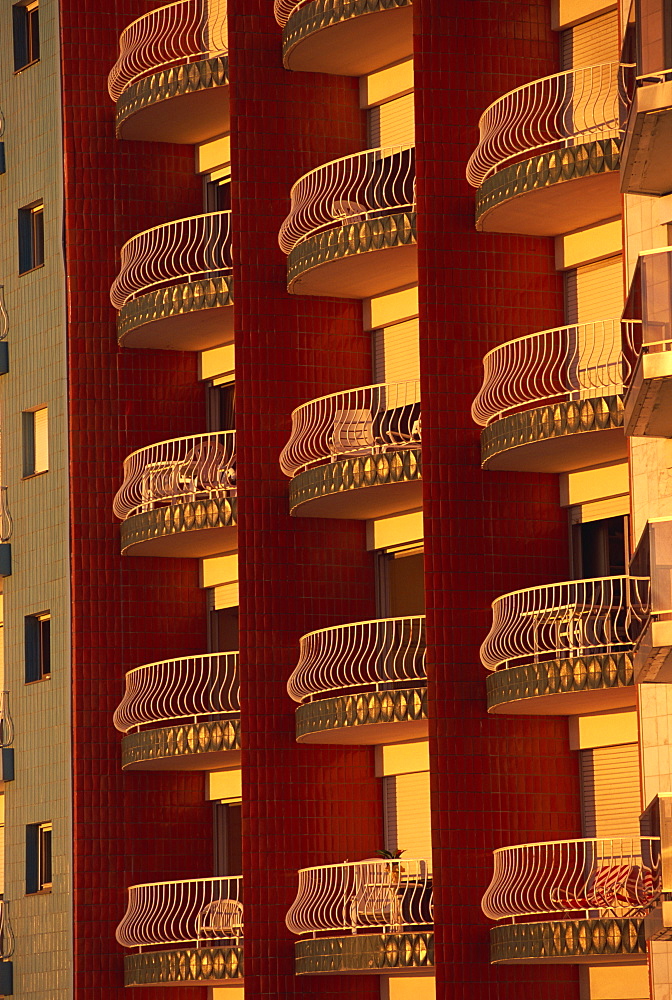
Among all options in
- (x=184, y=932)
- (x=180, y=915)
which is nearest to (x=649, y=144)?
(x=180, y=915)

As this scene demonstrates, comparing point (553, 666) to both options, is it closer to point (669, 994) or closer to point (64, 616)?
point (669, 994)

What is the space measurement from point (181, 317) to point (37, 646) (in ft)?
22.4

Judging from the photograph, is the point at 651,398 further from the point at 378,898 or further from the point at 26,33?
the point at 26,33

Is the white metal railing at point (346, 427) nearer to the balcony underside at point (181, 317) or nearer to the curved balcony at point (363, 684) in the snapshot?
the curved balcony at point (363, 684)

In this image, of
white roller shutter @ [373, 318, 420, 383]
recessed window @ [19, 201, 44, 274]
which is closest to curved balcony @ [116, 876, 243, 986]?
white roller shutter @ [373, 318, 420, 383]

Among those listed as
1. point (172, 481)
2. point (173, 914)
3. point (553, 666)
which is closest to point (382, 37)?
point (172, 481)

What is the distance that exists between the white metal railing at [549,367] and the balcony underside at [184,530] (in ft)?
19.7

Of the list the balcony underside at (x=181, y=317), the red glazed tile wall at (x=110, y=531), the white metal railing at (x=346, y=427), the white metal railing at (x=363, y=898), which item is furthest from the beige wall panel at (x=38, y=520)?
the white metal railing at (x=346, y=427)

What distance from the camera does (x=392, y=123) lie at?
37281mm

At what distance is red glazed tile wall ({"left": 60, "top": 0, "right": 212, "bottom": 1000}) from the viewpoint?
127 feet

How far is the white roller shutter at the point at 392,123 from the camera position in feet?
121

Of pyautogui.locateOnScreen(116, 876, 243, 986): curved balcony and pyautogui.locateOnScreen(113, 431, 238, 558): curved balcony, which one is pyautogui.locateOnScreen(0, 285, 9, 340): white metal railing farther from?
pyautogui.locateOnScreen(116, 876, 243, 986): curved balcony

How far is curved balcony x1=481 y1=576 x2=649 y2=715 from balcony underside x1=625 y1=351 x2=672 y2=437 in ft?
10.2

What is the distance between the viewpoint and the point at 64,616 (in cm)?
3988
